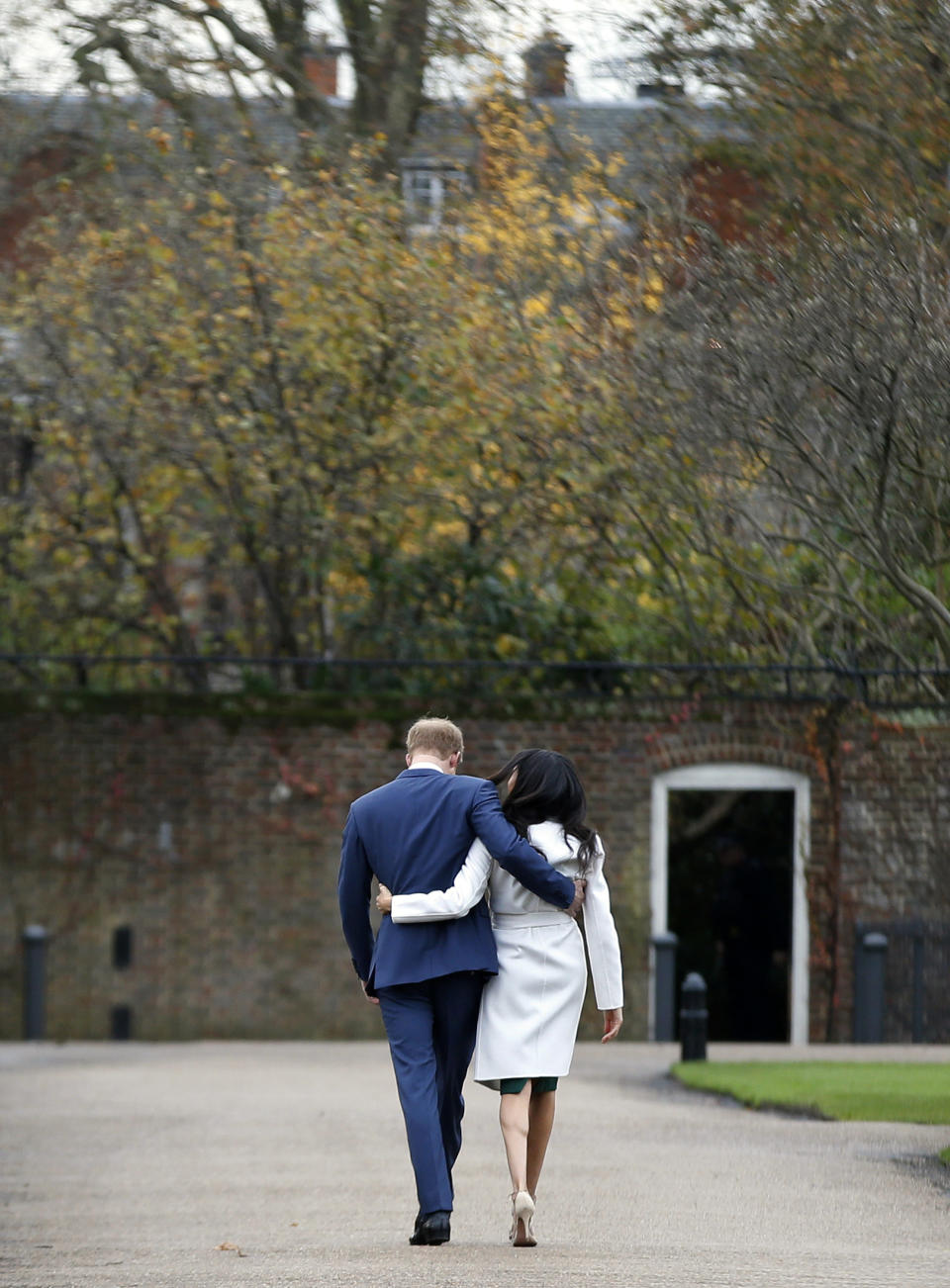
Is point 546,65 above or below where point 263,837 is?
above

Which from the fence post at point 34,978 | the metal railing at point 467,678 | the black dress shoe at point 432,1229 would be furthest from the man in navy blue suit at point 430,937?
the fence post at point 34,978

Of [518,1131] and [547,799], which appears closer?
[518,1131]

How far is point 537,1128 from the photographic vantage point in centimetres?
608

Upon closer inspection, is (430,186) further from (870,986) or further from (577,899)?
(577,899)

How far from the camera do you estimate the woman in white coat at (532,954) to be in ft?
19.5

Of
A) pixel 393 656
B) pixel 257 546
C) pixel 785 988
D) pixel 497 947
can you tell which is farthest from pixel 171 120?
pixel 497 947

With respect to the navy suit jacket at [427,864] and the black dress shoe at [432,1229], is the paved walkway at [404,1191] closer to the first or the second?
the black dress shoe at [432,1229]

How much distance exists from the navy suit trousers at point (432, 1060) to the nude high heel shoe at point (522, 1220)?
0.72ft

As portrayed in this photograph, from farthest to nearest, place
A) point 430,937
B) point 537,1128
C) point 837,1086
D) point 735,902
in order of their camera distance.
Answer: point 735,902, point 837,1086, point 537,1128, point 430,937

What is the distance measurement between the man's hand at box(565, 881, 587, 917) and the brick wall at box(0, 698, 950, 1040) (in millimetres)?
9449

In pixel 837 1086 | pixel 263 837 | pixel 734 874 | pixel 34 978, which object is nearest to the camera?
pixel 837 1086

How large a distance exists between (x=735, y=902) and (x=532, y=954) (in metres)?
10.3

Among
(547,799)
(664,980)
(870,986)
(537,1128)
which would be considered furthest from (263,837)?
(547,799)

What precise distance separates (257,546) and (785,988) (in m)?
6.06
